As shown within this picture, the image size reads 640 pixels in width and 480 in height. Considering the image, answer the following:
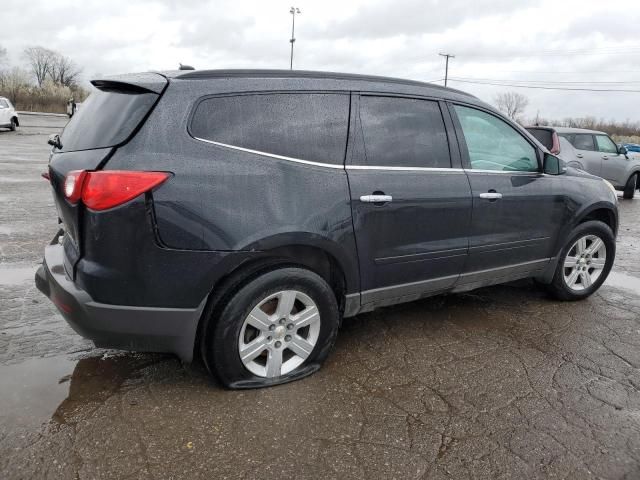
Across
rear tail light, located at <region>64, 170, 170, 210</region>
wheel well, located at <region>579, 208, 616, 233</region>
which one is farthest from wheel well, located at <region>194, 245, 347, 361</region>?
wheel well, located at <region>579, 208, 616, 233</region>

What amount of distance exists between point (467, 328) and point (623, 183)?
1132 cm

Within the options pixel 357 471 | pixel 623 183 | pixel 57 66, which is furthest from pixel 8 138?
pixel 57 66

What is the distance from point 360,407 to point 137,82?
82.5 inches

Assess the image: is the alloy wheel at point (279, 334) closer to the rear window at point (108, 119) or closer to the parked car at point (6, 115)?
the rear window at point (108, 119)

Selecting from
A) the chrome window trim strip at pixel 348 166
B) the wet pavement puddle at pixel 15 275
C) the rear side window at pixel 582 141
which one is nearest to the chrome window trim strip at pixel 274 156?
the chrome window trim strip at pixel 348 166

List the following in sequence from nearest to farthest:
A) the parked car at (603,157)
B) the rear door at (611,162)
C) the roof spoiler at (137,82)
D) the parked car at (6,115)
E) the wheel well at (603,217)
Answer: the roof spoiler at (137,82) → the wheel well at (603,217) → the parked car at (603,157) → the rear door at (611,162) → the parked car at (6,115)

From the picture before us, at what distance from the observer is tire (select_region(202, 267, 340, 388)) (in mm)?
2742

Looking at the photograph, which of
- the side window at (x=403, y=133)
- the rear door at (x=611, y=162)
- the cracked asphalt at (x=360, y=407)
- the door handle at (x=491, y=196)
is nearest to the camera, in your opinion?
the cracked asphalt at (x=360, y=407)

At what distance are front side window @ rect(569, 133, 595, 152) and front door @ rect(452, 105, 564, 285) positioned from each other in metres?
9.70

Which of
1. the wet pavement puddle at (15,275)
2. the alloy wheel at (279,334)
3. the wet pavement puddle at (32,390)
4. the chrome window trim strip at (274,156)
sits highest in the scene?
the chrome window trim strip at (274,156)

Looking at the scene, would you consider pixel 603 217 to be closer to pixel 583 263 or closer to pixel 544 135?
pixel 583 263

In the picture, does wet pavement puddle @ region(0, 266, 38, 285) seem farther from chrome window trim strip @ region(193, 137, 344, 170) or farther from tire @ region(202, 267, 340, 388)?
chrome window trim strip @ region(193, 137, 344, 170)

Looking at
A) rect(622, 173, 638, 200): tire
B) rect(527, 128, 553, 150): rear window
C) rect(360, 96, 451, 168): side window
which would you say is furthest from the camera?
rect(622, 173, 638, 200): tire

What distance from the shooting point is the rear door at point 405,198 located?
3119 mm
